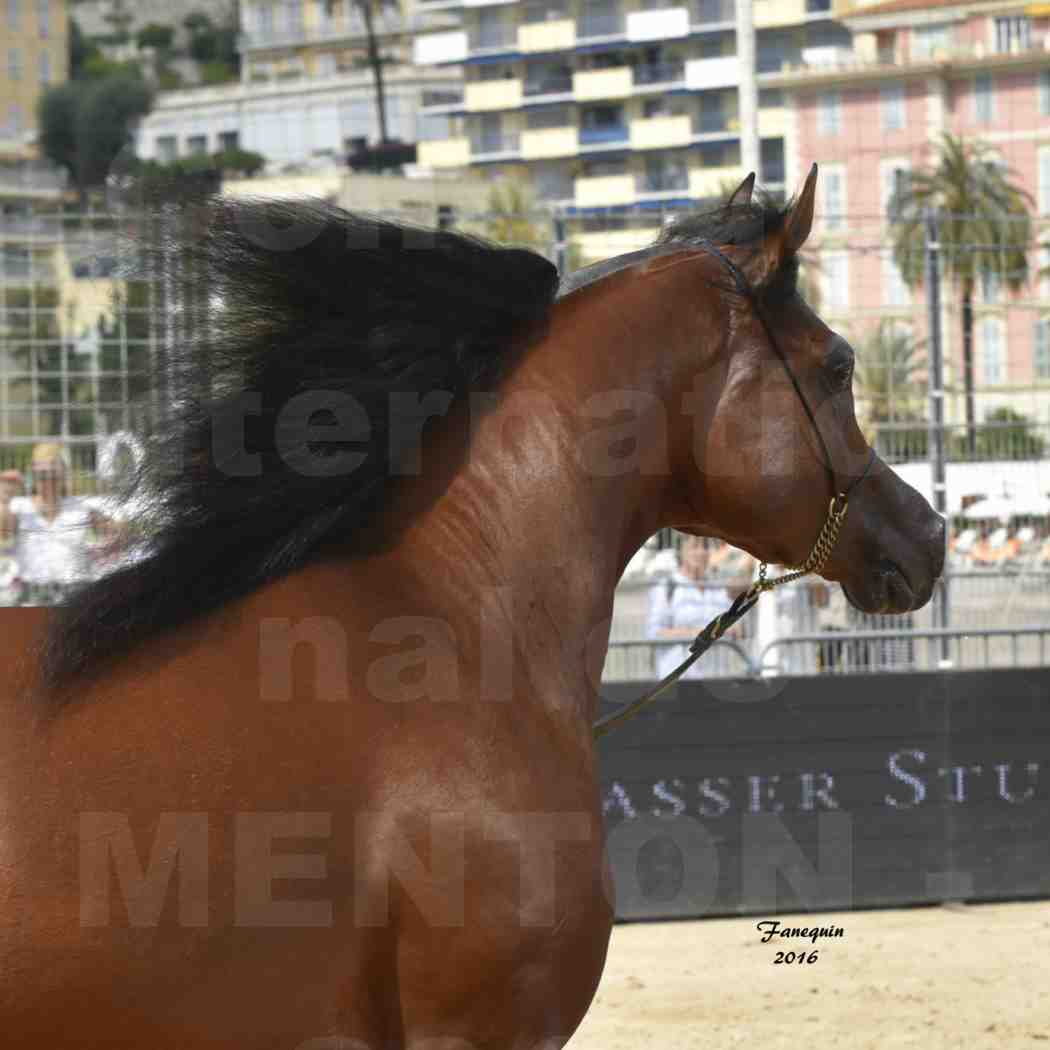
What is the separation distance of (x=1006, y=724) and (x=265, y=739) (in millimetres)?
6106

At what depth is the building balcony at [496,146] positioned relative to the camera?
7425 cm

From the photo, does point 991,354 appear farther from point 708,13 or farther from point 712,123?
point 712,123

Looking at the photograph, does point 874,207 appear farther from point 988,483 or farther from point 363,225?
point 363,225

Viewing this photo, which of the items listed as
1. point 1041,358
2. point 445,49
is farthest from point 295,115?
point 1041,358

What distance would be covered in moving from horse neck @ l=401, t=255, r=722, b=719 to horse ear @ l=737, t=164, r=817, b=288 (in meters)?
0.16

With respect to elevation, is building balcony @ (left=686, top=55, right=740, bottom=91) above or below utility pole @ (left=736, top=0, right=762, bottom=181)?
above

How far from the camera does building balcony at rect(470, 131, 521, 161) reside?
7425 centimetres

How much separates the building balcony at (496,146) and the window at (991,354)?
6580 centimetres

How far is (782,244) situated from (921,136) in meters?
36.2

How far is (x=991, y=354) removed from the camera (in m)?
9.69

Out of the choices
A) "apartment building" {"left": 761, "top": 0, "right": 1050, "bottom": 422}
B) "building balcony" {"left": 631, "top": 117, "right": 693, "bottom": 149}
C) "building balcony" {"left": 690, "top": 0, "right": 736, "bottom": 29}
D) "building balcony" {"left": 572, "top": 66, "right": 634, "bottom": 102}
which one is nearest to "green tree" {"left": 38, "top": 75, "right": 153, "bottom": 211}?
"building balcony" {"left": 572, "top": 66, "right": 634, "bottom": 102}

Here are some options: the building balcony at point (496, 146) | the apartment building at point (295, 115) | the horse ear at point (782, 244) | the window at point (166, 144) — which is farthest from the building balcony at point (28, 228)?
the window at point (166, 144)

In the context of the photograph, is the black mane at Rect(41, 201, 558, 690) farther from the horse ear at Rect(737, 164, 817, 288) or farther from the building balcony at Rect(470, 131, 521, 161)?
the building balcony at Rect(470, 131, 521, 161)

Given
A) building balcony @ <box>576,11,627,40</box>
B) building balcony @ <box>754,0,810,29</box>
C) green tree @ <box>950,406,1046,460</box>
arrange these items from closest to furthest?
green tree @ <box>950,406,1046,460</box> < building balcony @ <box>754,0,810,29</box> < building balcony @ <box>576,11,627,40</box>
